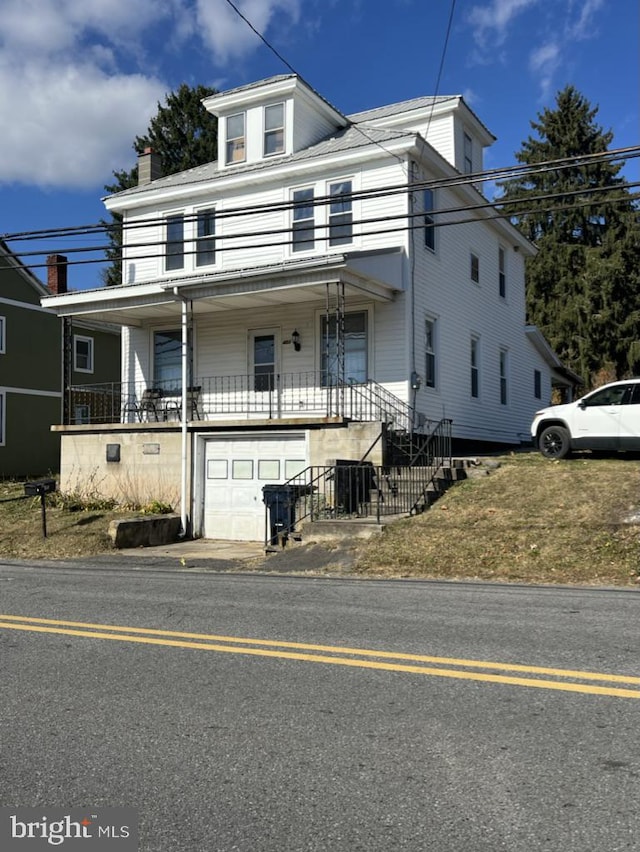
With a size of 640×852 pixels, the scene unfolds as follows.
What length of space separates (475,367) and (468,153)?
6441 mm

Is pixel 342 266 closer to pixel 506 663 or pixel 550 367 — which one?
pixel 506 663

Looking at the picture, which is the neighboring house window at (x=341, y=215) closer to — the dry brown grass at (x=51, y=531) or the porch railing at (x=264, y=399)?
the porch railing at (x=264, y=399)

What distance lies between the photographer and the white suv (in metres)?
15.0

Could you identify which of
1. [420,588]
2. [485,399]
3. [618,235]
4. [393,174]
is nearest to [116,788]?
[420,588]

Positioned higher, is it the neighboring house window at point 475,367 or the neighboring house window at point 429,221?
the neighboring house window at point 429,221

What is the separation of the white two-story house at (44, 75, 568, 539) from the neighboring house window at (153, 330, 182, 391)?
0.14ft

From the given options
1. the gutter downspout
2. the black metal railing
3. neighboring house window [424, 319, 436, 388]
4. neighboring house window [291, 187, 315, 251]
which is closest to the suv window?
the black metal railing

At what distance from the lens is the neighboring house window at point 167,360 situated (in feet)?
68.5

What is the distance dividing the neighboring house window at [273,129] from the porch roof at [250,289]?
463 cm

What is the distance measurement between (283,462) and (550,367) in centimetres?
1407

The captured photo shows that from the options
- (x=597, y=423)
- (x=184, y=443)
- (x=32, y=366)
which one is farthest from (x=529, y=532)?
(x=32, y=366)

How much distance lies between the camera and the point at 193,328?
20531mm

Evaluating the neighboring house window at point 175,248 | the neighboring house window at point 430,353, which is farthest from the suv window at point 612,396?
the neighboring house window at point 175,248

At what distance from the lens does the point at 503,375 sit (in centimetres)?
2395
